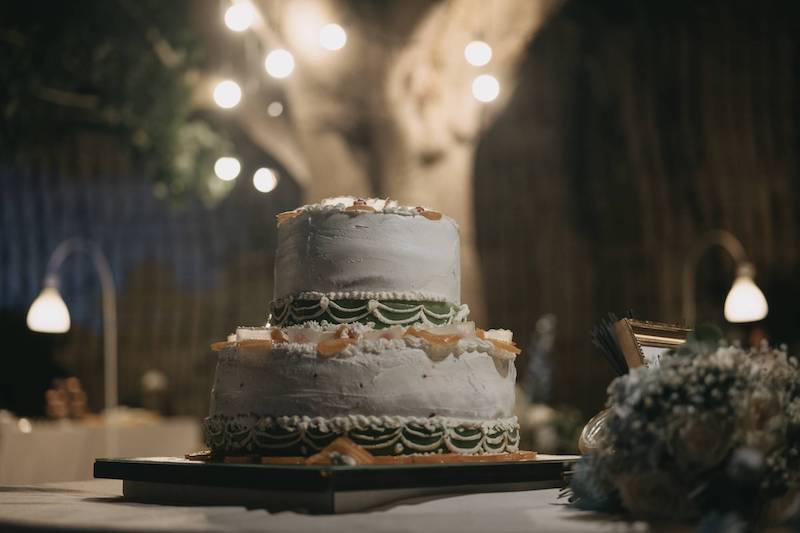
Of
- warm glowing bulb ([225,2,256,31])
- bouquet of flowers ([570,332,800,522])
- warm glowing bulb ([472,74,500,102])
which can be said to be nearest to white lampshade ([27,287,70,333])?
warm glowing bulb ([225,2,256,31])

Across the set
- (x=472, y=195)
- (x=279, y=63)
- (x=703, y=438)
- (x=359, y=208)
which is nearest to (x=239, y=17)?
(x=279, y=63)

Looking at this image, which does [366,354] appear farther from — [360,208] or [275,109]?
[275,109]

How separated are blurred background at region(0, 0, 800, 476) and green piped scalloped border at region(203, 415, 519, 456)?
4.93m

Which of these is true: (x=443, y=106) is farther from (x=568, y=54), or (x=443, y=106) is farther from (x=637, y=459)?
(x=568, y=54)

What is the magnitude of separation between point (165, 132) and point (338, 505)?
22.1 feet

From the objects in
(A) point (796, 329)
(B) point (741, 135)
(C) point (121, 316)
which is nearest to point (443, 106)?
(A) point (796, 329)

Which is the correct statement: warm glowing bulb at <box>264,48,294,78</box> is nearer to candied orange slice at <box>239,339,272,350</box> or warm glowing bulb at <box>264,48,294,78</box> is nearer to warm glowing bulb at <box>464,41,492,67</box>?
warm glowing bulb at <box>464,41,492,67</box>

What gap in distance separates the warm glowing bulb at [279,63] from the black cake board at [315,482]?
3163mm

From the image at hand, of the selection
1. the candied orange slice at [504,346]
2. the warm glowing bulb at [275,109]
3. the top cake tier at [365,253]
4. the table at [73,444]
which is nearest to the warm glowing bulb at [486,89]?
the warm glowing bulb at [275,109]

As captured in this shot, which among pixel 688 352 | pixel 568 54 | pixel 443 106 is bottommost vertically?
pixel 688 352

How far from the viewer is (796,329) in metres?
10.8

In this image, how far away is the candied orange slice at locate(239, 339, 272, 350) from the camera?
131 inches

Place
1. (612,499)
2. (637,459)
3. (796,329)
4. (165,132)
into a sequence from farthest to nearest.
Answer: (796,329) → (165,132) → (612,499) → (637,459)

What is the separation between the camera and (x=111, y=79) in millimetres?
9117
